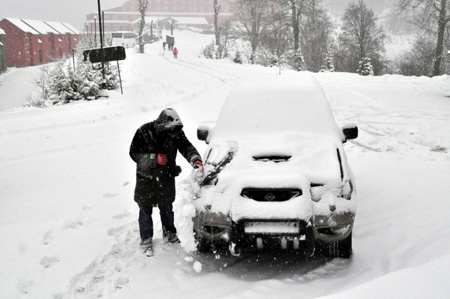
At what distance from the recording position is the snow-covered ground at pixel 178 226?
3541mm

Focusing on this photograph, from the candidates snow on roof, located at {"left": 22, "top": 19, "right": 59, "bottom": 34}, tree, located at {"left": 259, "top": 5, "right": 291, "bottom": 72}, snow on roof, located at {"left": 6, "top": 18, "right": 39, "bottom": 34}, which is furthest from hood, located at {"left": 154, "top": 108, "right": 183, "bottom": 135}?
snow on roof, located at {"left": 22, "top": 19, "right": 59, "bottom": 34}

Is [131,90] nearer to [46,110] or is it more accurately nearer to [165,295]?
→ [46,110]

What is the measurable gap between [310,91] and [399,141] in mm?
4527

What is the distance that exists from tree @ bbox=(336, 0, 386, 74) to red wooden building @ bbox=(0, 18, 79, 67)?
41.6 meters

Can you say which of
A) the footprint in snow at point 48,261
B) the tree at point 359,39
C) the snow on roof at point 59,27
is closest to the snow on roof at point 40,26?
the snow on roof at point 59,27

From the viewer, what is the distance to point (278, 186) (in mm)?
3602

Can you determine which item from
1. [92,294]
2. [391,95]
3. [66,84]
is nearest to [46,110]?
[66,84]

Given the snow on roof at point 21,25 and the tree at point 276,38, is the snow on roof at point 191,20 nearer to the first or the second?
the snow on roof at point 21,25

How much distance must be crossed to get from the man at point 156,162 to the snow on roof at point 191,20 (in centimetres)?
10557

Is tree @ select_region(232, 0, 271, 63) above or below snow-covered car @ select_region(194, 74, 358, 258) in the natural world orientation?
above

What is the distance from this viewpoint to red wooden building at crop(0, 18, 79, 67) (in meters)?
60.5

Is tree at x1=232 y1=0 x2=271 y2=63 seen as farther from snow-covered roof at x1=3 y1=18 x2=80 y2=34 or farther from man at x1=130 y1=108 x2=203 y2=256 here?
man at x1=130 y1=108 x2=203 y2=256

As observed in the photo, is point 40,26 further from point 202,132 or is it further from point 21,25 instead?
point 202,132

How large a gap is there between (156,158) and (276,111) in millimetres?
1773
